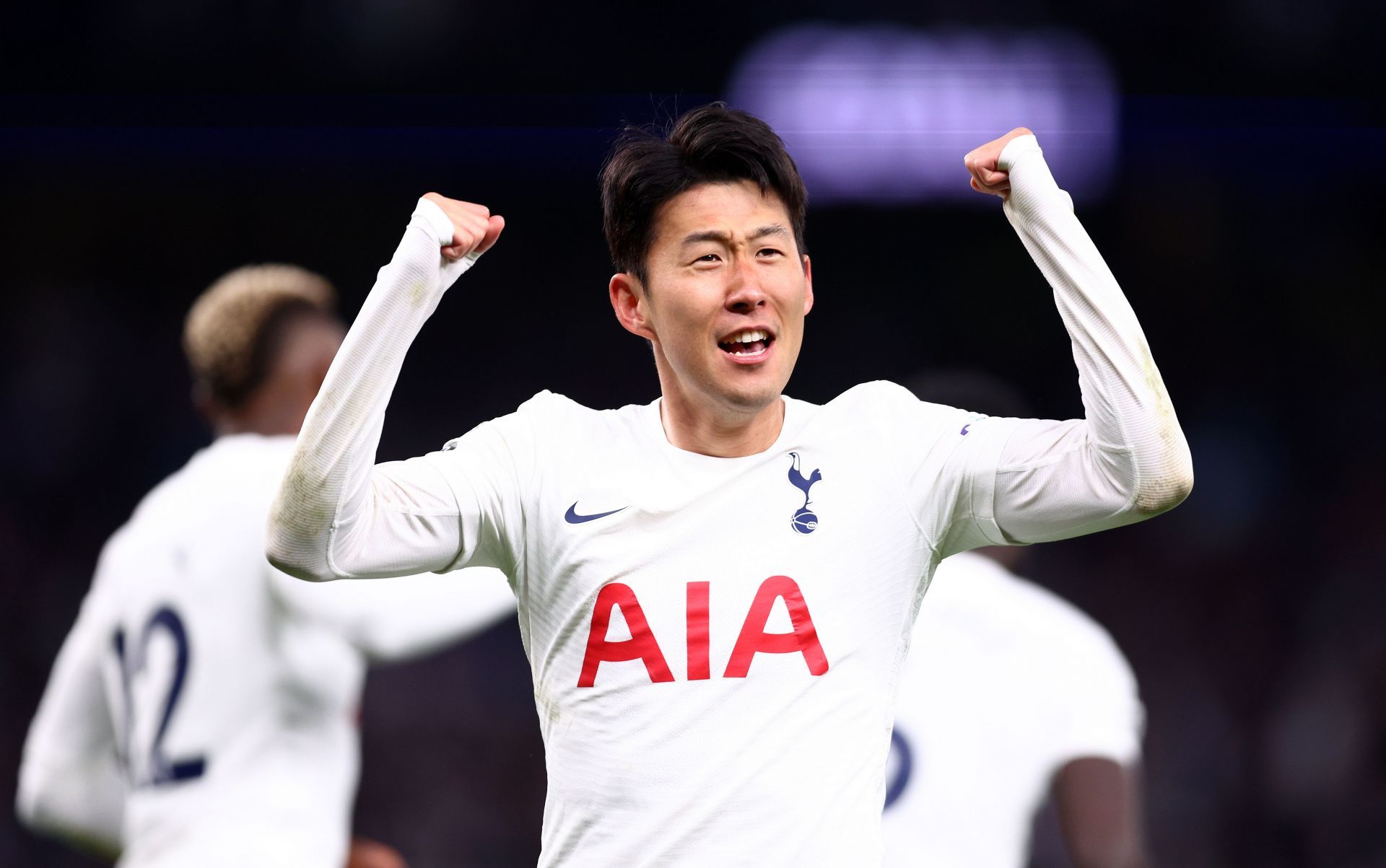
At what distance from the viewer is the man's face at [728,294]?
7.06ft

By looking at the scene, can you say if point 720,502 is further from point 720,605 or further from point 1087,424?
point 1087,424

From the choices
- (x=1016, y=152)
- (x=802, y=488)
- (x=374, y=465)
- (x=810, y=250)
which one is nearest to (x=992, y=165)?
(x=1016, y=152)

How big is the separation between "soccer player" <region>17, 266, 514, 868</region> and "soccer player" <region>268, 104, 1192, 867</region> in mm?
1861

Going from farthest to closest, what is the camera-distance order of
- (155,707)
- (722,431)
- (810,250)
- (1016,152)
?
(810,250) < (155,707) < (722,431) < (1016,152)

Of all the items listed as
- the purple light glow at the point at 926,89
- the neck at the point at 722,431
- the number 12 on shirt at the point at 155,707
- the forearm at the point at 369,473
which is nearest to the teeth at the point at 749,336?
the neck at the point at 722,431

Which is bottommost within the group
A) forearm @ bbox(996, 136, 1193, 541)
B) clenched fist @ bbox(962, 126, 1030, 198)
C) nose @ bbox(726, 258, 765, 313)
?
forearm @ bbox(996, 136, 1193, 541)

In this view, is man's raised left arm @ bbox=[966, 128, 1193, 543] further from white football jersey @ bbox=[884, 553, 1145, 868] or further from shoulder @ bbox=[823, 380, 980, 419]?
white football jersey @ bbox=[884, 553, 1145, 868]

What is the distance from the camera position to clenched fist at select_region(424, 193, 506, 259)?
6.74 ft

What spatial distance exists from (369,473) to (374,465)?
43mm

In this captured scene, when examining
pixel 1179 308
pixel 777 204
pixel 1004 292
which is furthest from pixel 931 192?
pixel 777 204

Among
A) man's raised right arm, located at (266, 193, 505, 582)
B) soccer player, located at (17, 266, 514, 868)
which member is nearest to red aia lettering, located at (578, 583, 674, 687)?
man's raised right arm, located at (266, 193, 505, 582)

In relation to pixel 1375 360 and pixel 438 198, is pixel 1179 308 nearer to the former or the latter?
pixel 1375 360

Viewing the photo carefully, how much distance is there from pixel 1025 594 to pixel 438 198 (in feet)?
7.39

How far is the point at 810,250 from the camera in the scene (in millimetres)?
6590
